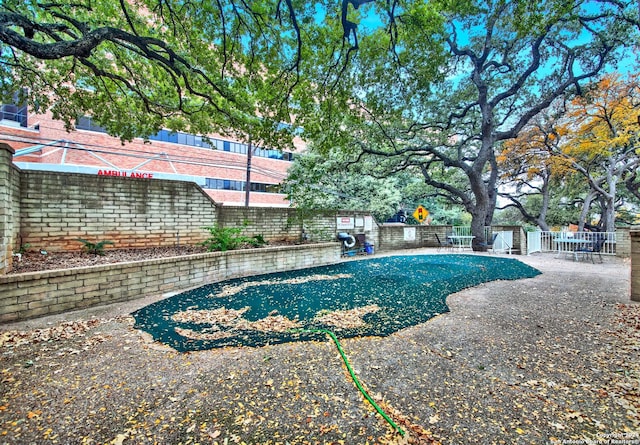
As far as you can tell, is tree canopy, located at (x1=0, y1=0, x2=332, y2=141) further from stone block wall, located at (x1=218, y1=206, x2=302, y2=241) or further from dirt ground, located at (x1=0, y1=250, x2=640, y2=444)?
dirt ground, located at (x1=0, y1=250, x2=640, y2=444)

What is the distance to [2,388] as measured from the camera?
2104mm

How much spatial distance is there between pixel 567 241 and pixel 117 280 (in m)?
12.9

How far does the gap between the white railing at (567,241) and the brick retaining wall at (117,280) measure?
1037 centimetres

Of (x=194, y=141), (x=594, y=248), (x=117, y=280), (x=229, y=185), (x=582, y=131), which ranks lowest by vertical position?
(x=117, y=280)

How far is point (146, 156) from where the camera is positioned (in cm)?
1812

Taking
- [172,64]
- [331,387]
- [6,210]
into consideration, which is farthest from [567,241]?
[6,210]

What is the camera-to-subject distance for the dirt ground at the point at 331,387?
1686 mm

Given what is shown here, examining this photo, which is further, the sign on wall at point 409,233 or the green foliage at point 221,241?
the sign on wall at point 409,233

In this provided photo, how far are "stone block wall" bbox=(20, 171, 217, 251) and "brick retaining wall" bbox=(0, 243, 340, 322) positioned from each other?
4.81 ft

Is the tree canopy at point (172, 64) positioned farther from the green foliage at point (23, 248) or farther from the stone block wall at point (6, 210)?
the green foliage at point (23, 248)

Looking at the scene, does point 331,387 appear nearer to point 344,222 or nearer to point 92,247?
point 92,247

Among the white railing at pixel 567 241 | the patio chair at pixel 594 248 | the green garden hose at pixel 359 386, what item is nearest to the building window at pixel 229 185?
the white railing at pixel 567 241

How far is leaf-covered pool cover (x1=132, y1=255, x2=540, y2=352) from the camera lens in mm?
3199

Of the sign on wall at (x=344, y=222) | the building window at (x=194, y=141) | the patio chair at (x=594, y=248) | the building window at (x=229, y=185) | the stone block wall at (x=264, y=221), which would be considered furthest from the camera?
the building window at (x=229, y=185)
